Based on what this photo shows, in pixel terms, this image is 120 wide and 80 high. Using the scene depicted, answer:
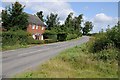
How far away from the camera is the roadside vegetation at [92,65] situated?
12.7 metres

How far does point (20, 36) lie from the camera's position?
44.2 metres

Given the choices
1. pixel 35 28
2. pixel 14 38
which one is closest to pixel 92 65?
pixel 14 38

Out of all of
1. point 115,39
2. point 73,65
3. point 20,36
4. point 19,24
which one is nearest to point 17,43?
point 20,36

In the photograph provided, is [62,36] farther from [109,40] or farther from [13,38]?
[109,40]

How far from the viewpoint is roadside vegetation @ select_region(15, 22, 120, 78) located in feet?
41.8

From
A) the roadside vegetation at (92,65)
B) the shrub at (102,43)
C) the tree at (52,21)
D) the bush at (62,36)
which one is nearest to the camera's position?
the roadside vegetation at (92,65)

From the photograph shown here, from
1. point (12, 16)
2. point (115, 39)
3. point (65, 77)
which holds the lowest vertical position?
point (65, 77)

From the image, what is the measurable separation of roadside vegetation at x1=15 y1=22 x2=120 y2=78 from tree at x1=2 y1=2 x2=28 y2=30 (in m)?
37.9

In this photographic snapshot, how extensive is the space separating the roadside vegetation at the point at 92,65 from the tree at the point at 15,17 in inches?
1494

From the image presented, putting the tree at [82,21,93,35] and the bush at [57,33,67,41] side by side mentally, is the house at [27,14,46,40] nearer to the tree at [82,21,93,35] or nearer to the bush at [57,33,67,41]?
the bush at [57,33,67,41]

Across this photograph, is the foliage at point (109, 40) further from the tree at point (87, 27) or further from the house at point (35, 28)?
the tree at point (87, 27)

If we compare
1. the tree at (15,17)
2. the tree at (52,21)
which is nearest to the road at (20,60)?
the tree at (15,17)

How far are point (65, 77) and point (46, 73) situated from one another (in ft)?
4.33

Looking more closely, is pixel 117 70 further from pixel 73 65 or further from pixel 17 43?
pixel 17 43
